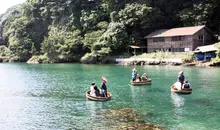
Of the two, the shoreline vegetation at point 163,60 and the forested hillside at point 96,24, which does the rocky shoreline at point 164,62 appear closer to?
the shoreline vegetation at point 163,60

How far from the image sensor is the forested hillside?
330ft

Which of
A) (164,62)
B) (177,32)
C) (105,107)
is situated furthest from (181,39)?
(105,107)

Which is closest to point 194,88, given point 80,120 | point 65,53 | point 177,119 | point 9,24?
point 177,119

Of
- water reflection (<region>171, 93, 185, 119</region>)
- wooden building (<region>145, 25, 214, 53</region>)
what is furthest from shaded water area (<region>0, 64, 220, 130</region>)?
wooden building (<region>145, 25, 214, 53</region>)

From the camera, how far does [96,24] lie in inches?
4692

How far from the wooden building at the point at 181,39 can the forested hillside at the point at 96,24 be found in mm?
5430

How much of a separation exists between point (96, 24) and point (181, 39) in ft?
129

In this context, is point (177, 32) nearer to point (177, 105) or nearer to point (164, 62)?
point (164, 62)

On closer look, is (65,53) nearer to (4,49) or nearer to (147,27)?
(147,27)

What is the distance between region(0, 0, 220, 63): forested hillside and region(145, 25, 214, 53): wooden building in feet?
17.8

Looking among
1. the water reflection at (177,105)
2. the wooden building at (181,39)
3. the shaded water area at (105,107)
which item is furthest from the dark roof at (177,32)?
the water reflection at (177,105)

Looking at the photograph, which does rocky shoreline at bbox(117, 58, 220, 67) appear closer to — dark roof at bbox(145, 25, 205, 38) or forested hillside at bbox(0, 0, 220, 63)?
forested hillside at bbox(0, 0, 220, 63)

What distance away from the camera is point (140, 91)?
43.7 meters

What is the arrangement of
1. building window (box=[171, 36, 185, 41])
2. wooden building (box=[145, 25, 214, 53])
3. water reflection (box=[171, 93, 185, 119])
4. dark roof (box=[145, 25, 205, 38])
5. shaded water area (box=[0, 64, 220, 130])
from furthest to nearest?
building window (box=[171, 36, 185, 41]) < wooden building (box=[145, 25, 214, 53]) < dark roof (box=[145, 25, 205, 38]) < water reflection (box=[171, 93, 185, 119]) < shaded water area (box=[0, 64, 220, 130])
